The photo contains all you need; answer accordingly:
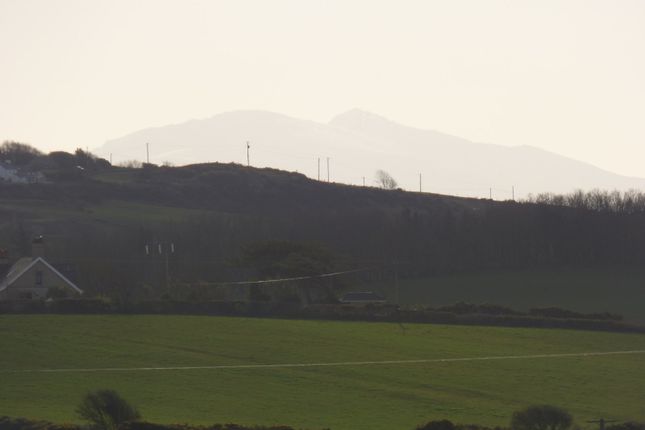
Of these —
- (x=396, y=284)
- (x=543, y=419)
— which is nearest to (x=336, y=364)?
(x=543, y=419)

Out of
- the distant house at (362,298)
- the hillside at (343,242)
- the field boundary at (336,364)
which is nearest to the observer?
A: the field boundary at (336,364)

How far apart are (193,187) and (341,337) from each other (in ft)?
298

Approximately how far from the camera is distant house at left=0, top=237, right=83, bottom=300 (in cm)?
7550

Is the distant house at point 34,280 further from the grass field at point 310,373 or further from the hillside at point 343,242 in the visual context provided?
the grass field at point 310,373

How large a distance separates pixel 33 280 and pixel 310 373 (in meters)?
33.7

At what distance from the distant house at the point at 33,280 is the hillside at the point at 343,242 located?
2.69 m

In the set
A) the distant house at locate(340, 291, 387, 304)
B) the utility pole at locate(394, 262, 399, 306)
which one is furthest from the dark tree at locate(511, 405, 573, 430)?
the utility pole at locate(394, 262, 399, 306)

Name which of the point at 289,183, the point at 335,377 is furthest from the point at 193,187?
the point at 335,377

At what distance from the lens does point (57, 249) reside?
97.9 meters

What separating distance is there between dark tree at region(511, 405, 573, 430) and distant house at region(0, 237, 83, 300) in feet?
158

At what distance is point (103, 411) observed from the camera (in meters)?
31.8

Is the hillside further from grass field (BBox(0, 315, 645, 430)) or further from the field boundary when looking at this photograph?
the field boundary

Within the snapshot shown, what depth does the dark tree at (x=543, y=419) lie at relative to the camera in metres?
30.0

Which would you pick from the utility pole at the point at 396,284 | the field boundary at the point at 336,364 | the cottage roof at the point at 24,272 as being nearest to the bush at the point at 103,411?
the field boundary at the point at 336,364
